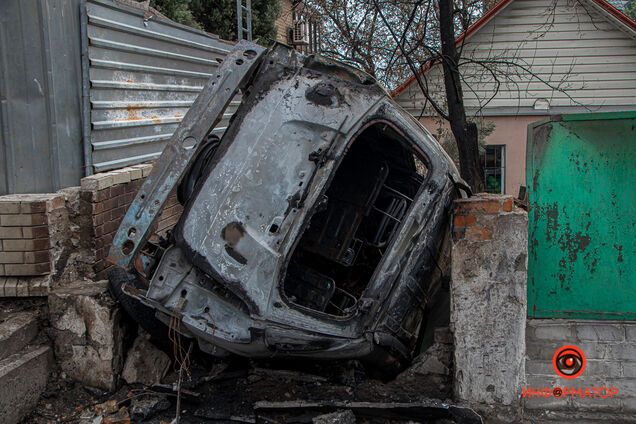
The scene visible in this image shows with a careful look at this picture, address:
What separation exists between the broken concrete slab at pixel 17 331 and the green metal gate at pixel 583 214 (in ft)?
11.0

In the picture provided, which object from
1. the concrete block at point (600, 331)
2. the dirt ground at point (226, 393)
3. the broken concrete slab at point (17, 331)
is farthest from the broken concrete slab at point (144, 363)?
the concrete block at point (600, 331)

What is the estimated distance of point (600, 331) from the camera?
4.26 metres

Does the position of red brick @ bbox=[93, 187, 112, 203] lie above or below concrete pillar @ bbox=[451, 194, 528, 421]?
above

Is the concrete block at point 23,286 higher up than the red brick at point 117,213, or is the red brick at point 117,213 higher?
Result: the red brick at point 117,213

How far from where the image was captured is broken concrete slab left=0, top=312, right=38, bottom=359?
3.82 m

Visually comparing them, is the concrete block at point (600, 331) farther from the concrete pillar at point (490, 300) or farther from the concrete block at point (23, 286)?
the concrete block at point (23, 286)

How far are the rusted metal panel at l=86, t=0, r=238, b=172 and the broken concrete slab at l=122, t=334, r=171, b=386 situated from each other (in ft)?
5.07

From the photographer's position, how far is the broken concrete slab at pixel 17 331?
3.82m

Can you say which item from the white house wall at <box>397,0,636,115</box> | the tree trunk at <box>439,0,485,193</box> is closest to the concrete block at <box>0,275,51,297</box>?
the tree trunk at <box>439,0,485,193</box>

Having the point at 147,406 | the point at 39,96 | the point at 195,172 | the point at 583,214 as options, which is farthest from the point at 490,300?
the point at 39,96

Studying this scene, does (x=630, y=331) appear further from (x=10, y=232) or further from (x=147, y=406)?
(x=10, y=232)

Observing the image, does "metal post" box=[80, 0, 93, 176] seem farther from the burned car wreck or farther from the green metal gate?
the green metal gate

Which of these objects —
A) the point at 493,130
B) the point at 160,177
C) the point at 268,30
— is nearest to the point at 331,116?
the point at 160,177

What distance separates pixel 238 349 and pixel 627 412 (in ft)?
8.29
